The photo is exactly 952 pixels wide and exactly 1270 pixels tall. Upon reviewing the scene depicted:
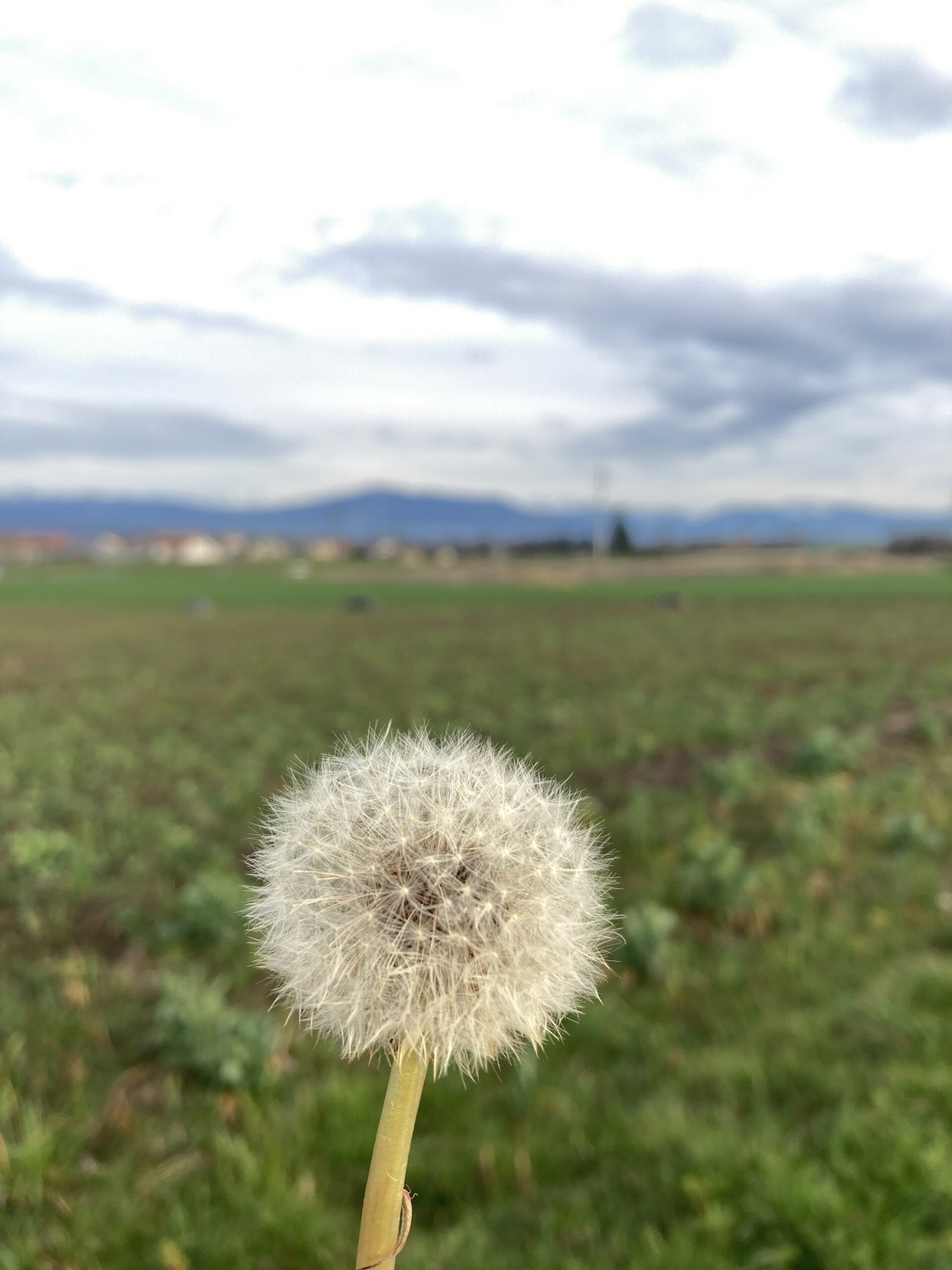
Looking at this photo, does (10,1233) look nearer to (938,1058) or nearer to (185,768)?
(938,1058)

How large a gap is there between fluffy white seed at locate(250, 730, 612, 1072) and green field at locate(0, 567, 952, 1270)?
0.17 m

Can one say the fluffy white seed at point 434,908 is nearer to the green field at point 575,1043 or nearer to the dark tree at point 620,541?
the green field at point 575,1043

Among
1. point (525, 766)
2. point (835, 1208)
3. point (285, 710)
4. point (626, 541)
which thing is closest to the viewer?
point (525, 766)

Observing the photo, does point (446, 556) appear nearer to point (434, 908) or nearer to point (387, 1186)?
point (434, 908)

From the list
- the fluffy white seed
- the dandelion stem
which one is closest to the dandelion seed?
the fluffy white seed

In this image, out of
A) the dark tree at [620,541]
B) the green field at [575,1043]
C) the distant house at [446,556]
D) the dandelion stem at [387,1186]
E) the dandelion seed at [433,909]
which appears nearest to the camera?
the dandelion stem at [387,1186]

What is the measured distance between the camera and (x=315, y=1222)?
4.82 metres

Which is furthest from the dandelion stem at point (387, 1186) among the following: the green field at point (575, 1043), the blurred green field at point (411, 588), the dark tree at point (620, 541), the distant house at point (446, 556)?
the dark tree at point (620, 541)

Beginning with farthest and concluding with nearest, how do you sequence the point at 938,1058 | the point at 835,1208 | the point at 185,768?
the point at 185,768 → the point at 938,1058 → the point at 835,1208

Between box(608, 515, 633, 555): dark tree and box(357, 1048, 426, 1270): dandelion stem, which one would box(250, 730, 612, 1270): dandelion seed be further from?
box(608, 515, 633, 555): dark tree

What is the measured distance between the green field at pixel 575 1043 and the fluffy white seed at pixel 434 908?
0.57 feet

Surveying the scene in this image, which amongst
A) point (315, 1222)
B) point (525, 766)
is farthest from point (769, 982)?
point (525, 766)

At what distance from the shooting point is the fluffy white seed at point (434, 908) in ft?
5.16

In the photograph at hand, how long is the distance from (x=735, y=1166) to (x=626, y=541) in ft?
446
